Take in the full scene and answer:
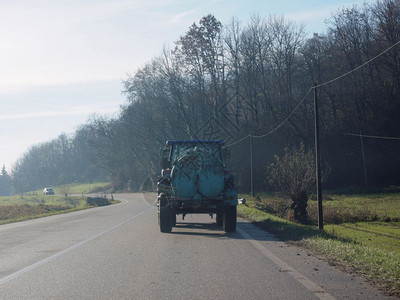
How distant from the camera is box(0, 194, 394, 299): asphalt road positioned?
7238 millimetres

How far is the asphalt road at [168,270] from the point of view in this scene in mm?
7238

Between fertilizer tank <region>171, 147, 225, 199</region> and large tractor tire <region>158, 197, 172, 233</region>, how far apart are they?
0.63 metres

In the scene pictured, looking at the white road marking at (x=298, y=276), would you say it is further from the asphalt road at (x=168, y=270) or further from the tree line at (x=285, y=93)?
the tree line at (x=285, y=93)

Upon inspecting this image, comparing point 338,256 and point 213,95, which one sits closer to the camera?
point 338,256

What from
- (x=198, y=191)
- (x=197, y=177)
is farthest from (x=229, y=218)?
(x=197, y=177)

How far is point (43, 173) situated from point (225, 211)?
140 meters

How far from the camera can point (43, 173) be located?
147 m

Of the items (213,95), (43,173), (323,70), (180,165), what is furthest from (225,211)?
(43,173)

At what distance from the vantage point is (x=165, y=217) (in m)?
16.2

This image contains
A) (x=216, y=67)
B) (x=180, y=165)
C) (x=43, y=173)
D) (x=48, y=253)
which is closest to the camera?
(x=48, y=253)

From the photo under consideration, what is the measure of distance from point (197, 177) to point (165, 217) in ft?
5.60

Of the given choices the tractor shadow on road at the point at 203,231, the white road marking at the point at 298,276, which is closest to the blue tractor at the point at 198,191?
the tractor shadow on road at the point at 203,231

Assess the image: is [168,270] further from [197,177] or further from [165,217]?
[165,217]

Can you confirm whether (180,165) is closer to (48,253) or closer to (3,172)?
(48,253)
